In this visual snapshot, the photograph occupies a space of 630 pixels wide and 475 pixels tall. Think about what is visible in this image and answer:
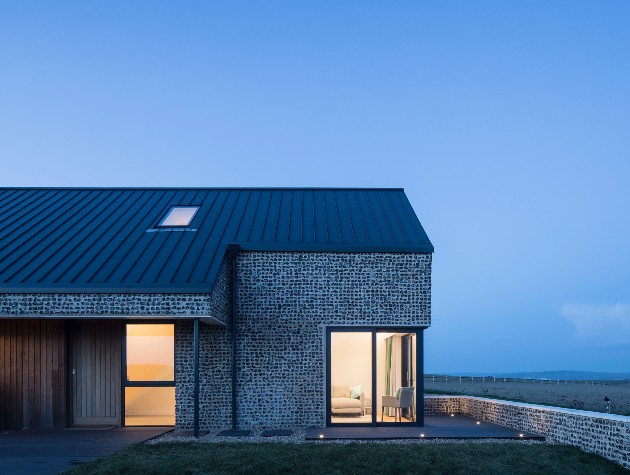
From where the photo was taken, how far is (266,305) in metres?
13.3

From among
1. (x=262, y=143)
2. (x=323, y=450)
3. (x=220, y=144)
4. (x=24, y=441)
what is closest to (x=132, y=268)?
(x=24, y=441)

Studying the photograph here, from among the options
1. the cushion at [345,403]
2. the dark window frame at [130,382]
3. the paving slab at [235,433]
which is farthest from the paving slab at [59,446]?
the cushion at [345,403]

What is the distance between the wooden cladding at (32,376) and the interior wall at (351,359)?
Result: 6.21 m

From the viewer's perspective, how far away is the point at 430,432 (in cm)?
1194

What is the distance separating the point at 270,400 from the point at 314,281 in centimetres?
284

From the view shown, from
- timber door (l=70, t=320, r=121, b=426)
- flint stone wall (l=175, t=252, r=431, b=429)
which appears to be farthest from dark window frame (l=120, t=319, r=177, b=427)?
flint stone wall (l=175, t=252, r=431, b=429)

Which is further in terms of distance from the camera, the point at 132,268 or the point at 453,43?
the point at 453,43

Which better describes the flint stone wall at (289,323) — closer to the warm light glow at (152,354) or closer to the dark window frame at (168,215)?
the warm light glow at (152,354)

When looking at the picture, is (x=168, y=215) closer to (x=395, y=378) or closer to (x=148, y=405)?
(x=148, y=405)

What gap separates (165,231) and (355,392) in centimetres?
607

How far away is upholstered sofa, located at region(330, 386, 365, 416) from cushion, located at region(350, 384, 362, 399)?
2 centimetres

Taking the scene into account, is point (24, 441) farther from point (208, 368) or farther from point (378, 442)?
point (378, 442)

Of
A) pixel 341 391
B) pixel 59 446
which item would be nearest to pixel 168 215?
pixel 341 391

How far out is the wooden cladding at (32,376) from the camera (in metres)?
13.2
